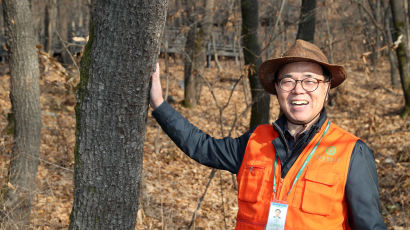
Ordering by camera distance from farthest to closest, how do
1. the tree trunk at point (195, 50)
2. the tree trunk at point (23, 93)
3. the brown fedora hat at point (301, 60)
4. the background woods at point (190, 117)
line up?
the tree trunk at point (195, 50) < the tree trunk at point (23, 93) < the background woods at point (190, 117) < the brown fedora hat at point (301, 60)

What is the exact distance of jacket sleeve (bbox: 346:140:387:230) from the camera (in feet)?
6.89

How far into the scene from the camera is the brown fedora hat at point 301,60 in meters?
2.43

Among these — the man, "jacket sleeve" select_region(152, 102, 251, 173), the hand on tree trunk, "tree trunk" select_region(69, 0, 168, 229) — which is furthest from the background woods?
the man

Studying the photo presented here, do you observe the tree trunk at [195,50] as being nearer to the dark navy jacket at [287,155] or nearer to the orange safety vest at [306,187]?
the dark navy jacket at [287,155]

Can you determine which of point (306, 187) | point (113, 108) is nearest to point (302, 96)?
point (306, 187)

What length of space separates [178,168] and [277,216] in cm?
618

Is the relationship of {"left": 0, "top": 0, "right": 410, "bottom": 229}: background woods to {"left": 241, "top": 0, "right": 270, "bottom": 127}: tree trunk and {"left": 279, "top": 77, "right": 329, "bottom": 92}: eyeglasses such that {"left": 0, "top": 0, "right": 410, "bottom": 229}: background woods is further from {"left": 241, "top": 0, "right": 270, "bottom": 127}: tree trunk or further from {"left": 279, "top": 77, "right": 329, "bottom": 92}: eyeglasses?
{"left": 279, "top": 77, "right": 329, "bottom": 92}: eyeglasses

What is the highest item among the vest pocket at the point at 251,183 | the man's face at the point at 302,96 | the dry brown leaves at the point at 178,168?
the man's face at the point at 302,96

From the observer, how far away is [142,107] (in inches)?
87.0

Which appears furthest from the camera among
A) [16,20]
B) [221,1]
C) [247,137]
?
[221,1]

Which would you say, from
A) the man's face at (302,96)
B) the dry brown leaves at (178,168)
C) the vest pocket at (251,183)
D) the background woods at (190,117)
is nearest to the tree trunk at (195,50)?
the background woods at (190,117)

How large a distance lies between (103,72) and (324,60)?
1323 millimetres

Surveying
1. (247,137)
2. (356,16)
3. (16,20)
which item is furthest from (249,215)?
(356,16)

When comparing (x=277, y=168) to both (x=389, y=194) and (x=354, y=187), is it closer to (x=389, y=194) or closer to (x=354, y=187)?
(x=354, y=187)
